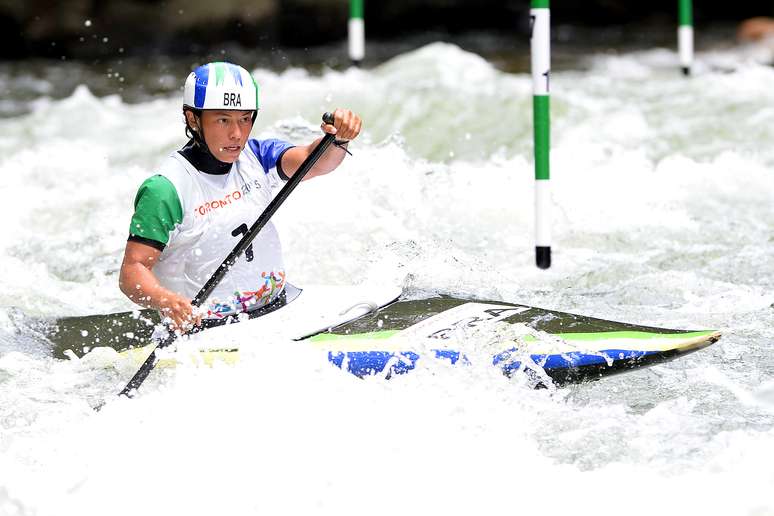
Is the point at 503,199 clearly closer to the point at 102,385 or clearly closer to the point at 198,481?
the point at 102,385

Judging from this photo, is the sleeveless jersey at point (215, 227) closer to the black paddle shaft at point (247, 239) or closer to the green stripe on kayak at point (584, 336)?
the black paddle shaft at point (247, 239)

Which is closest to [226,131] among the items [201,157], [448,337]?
[201,157]

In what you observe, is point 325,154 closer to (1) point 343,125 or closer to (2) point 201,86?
(1) point 343,125

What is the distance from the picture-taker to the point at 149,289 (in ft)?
11.0

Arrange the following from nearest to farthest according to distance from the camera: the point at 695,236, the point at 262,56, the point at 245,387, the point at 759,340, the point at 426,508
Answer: the point at 426,508 < the point at 245,387 < the point at 759,340 < the point at 695,236 < the point at 262,56

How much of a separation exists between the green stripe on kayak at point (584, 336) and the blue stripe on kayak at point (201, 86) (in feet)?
2.49

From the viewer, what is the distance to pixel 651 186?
22.2ft

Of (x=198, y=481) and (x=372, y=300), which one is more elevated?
(x=372, y=300)

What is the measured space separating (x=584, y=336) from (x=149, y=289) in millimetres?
1236

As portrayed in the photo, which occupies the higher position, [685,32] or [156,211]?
[685,32]

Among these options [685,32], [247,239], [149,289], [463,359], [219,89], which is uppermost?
[685,32]

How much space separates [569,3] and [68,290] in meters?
12.8

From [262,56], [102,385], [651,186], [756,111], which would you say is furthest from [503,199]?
[262,56]

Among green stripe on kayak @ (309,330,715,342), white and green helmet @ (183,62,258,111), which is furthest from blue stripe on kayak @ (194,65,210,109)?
green stripe on kayak @ (309,330,715,342)
